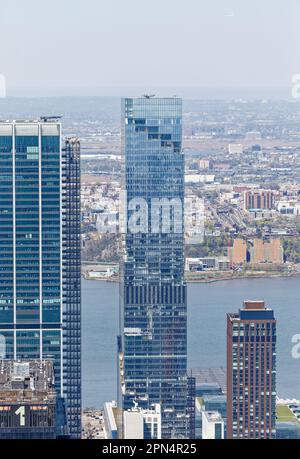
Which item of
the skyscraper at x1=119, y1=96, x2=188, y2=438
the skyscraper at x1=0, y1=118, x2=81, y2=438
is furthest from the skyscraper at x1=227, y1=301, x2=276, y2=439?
the skyscraper at x1=0, y1=118, x2=81, y2=438

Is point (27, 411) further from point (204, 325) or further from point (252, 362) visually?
point (204, 325)

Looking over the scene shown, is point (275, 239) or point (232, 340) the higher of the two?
point (275, 239)

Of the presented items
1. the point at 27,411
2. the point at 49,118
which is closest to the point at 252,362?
the point at 49,118

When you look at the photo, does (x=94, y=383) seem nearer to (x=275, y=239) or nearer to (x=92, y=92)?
(x=275, y=239)

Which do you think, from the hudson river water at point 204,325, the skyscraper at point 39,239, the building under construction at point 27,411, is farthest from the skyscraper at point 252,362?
the building under construction at point 27,411
